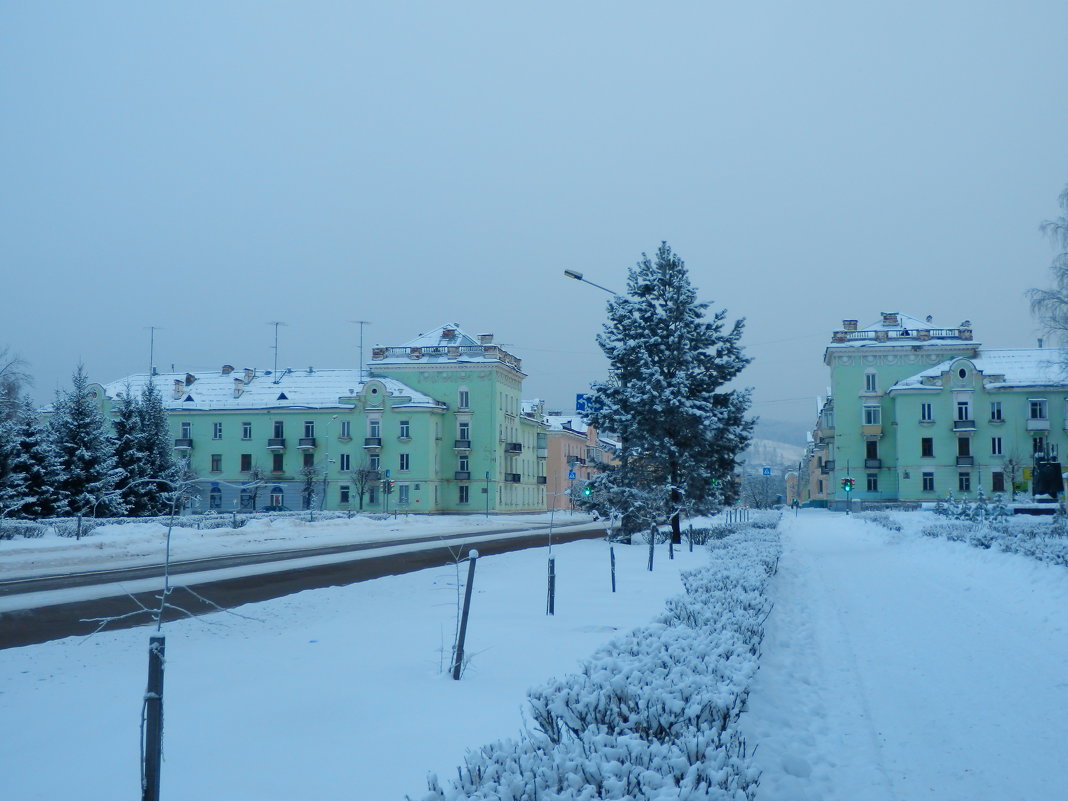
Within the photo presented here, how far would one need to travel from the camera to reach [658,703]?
17.4 ft

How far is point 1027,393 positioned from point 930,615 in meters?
63.2

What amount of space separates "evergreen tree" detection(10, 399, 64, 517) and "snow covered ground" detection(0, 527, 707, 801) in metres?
31.2

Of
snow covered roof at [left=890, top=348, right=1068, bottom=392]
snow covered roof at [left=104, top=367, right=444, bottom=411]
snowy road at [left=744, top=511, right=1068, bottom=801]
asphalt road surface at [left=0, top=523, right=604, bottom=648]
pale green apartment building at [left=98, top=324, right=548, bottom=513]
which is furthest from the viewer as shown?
snow covered roof at [left=104, top=367, right=444, bottom=411]

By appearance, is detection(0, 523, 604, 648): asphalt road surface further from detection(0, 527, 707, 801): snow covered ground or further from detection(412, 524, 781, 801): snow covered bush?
detection(412, 524, 781, 801): snow covered bush

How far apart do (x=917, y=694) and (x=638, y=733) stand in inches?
188

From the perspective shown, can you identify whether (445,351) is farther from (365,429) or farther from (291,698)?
(291,698)

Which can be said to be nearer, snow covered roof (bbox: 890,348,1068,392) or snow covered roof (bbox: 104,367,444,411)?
snow covered roof (bbox: 890,348,1068,392)

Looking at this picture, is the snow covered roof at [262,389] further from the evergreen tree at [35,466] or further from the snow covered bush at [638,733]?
the snow covered bush at [638,733]

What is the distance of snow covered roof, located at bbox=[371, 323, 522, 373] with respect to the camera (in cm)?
7631

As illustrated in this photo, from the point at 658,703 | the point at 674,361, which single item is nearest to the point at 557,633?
the point at 658,703

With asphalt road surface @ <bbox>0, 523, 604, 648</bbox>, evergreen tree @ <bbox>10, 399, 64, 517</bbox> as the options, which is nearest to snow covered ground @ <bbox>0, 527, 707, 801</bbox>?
asphalt road surface @ <bbox>0, 523, 604, 648</bbox>

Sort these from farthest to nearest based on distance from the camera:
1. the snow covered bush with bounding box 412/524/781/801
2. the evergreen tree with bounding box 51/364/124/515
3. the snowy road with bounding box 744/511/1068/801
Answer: the evergreen tree with bounding box 51/364/124/515 → the snowy road with bounding box 744/511/1068/801 → the snow covered bush with bounding box 412/524/781/801

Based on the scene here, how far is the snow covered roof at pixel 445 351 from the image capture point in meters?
76.3

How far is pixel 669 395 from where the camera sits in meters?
30.2
